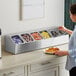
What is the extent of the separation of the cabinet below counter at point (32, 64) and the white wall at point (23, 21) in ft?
1.07

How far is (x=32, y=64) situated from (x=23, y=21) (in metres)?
0.63

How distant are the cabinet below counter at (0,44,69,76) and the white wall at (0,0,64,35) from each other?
325mm

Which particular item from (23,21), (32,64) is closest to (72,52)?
(32,64)

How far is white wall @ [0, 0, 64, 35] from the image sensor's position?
2893 millimetres

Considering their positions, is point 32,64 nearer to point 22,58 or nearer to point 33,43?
point 22,58

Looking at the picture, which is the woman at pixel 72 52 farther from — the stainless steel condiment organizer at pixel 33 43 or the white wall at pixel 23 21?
the white wall at pixel 23 21

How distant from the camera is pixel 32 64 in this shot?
2641mm

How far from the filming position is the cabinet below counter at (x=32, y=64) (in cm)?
248

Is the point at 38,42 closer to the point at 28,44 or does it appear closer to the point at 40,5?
the point at 28,44

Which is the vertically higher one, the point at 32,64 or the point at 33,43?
the point at 33,43

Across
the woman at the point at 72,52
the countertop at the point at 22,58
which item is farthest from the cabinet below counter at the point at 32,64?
the woman at the point at 72,52

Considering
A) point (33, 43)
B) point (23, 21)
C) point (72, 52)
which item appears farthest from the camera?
point (23, 21)

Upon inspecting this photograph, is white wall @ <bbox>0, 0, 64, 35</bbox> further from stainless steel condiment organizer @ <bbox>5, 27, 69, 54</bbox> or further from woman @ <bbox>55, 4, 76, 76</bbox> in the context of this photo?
woman @ <bbox>55, 4, 76, 76</bbox>

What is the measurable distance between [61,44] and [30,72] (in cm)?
68
